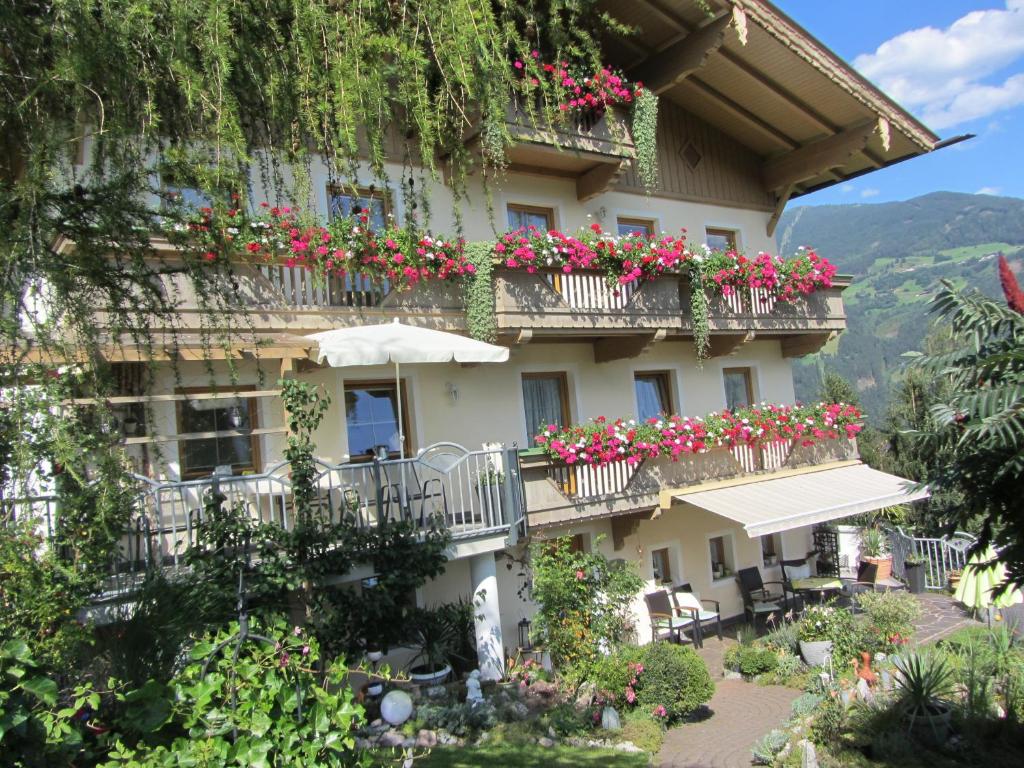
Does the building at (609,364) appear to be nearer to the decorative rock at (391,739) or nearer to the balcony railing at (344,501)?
the balcony railing at (344,501)

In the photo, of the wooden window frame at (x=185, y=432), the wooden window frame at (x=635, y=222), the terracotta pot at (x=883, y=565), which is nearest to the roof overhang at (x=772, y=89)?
the wooden window frame at (x=635, y=222)

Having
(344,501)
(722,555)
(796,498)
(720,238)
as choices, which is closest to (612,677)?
(344,501)

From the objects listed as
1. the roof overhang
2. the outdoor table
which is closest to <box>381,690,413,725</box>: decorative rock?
the outdoor table

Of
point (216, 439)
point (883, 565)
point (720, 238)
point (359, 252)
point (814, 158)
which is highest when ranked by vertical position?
point (814, 158)

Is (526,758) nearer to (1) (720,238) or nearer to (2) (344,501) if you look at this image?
(2) (344,501)

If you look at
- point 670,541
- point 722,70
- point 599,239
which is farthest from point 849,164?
point 670,541

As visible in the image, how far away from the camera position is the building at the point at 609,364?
10.1 meters

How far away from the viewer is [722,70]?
591 inches

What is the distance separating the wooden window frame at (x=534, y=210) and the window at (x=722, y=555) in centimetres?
726

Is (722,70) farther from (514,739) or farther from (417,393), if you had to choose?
(514,739)

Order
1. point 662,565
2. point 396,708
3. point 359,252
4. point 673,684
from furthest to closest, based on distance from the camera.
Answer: point 662,565 < point 359,252 < point 673,684 < point 396,708

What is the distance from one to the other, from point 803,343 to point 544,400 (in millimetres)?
6721

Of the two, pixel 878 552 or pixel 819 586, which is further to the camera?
pixel 878 552

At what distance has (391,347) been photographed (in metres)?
9.24
